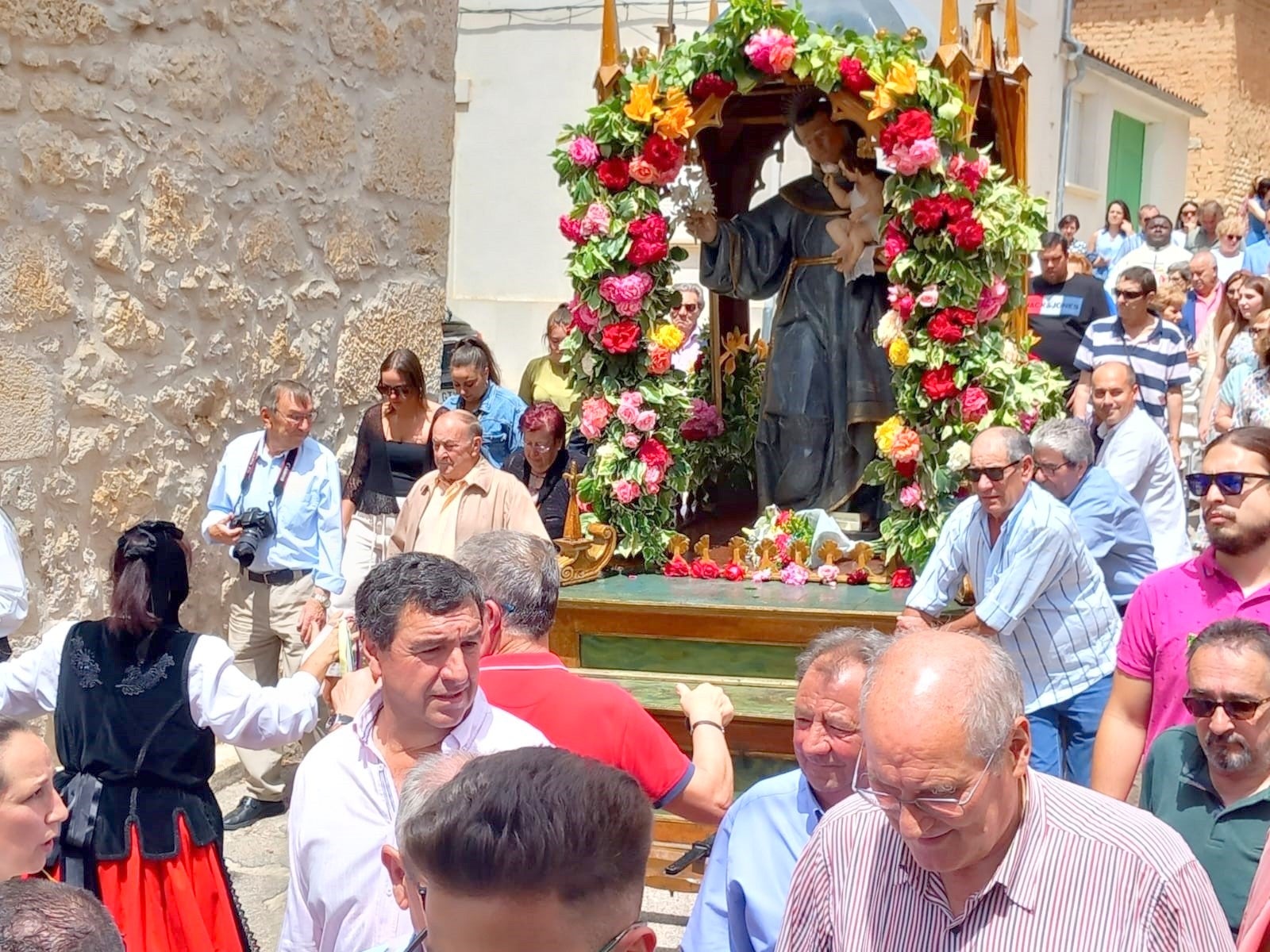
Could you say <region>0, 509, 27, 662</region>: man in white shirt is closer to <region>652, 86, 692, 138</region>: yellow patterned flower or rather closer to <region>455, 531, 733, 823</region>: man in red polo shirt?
<region>455, 531, 733, 823</region>: man in red polo shirt

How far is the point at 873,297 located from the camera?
6.31 meters

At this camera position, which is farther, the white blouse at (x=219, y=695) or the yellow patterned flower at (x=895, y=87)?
the yellow patterned flower at (x=895, y=87)

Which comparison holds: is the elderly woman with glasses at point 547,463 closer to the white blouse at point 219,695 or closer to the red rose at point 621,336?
the red rose at point 621,336

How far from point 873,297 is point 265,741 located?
3.68 m

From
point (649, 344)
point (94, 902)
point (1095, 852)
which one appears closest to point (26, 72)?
point (649, 344)

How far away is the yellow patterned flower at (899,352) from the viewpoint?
18.9 feet

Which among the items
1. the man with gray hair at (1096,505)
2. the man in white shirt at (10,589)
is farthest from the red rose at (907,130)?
the man in white shirt at (10,589)

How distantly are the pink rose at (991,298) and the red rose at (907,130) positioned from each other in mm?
623

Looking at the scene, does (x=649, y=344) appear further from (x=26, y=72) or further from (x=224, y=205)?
(x=26, y=72)

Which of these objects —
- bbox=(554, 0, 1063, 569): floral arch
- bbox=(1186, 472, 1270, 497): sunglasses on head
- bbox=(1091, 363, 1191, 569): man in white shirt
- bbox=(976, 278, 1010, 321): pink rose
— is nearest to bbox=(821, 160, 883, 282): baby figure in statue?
bbox=(554, 0, 1063, 569): floral arch

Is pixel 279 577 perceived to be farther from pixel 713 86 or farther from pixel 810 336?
pixel 713 86

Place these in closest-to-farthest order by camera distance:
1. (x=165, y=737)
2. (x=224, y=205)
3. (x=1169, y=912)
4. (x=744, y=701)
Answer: (x=1169, y=912)
(x=165, y=737)
(x=744, y=701)
(x=224, y=205)

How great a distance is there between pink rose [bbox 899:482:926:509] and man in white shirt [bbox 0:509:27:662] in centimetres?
316

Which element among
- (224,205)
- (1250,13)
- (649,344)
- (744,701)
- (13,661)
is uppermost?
(1250,13)
